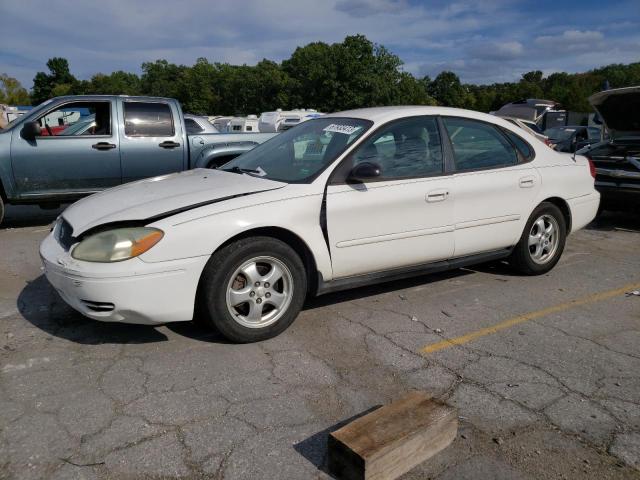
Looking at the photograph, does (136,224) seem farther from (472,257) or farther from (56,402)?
(472,257)

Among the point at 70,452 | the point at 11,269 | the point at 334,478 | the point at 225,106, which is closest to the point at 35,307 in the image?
the point at 11,269

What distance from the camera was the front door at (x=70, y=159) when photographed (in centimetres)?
729

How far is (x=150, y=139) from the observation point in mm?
7930

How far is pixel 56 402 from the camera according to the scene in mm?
2986

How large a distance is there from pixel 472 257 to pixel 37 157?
5825 mm

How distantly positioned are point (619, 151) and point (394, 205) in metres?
5.71

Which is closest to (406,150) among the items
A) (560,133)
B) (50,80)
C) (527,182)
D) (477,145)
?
(477,145)

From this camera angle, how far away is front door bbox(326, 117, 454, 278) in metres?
3.97

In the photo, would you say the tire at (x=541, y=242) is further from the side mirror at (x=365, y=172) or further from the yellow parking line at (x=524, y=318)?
the side mirror at (x=365, y=172)

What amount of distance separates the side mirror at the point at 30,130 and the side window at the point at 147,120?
1.14 meters

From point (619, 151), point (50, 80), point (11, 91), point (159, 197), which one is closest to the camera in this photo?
point (159, 197)

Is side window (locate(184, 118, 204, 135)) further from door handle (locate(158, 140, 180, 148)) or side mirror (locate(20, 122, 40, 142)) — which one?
side mirror (locate(20, 122, 40, 142))

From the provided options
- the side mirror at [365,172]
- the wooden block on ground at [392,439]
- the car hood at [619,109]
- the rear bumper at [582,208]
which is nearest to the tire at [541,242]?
the rear bumper at [582,208]

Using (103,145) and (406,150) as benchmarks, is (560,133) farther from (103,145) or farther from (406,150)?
(406,150)
